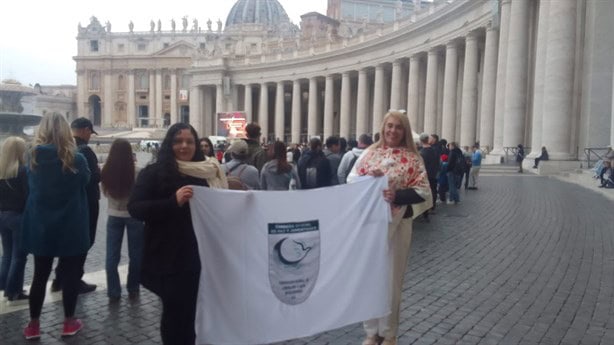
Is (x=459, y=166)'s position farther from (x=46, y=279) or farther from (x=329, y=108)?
(x=329, y=108)

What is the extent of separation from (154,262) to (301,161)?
20.2 ft

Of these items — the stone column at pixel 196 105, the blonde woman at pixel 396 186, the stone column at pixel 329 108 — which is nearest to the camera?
the blonde woman at pixel 396 186

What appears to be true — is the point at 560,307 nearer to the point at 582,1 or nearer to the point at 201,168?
the point at 201,168

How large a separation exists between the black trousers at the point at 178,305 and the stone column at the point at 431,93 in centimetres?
3964

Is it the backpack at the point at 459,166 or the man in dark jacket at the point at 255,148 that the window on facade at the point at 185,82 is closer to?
the backpack at the point at 459,166

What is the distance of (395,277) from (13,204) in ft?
13.7

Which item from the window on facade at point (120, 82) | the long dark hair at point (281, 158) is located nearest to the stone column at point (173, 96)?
the window on facade at point (120, 82)

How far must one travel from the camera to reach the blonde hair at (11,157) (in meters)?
5.75

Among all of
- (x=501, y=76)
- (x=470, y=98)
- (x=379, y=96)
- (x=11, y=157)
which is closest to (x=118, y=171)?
(x=11, y=157)

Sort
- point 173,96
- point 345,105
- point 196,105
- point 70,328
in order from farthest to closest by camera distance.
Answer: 1. point 173,96
2. point 196,105
3. point 345,105
4. point 70,328

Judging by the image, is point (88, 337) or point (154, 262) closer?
point (154, 262)

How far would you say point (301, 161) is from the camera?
9.69 m

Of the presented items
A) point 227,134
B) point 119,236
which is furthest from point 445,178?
point 227,134

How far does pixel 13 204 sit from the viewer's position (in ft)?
19.3
